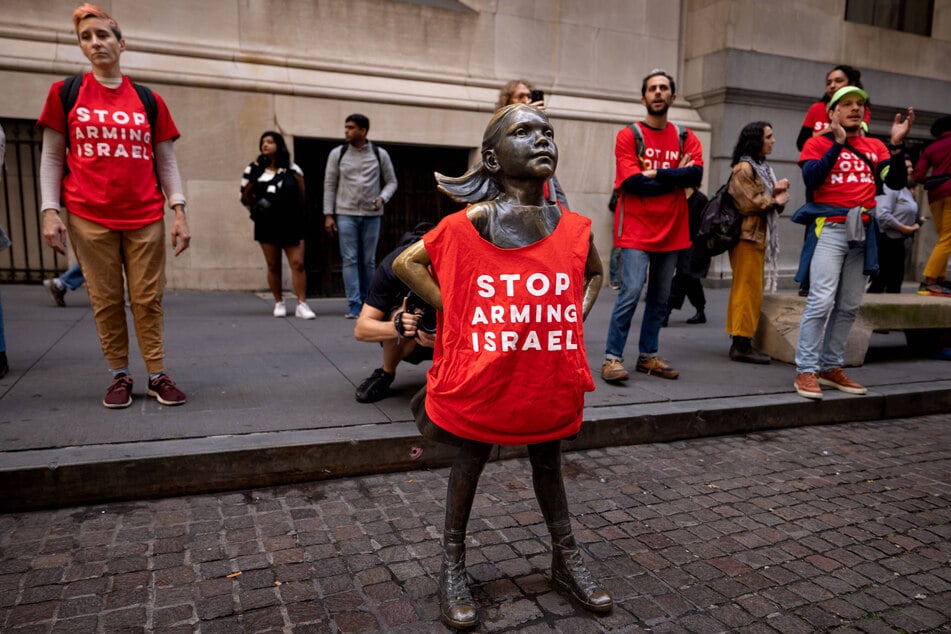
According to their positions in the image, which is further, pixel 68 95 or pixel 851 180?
pixel 851 180

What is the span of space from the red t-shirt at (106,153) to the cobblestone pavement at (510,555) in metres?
1.72

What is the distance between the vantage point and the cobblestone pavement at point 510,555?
250 centimetres

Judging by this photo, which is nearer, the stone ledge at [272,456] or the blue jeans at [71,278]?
the stone ledge at [272,456]

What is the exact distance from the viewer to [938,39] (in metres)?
13.8

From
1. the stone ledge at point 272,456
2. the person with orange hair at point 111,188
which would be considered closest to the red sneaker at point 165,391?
the person with orange hair at point 111,188

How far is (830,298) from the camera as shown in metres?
5.08

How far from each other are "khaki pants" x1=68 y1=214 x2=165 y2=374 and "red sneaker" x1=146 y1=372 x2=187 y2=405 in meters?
0.07

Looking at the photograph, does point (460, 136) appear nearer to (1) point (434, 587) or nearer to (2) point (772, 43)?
(2) point (772, 43)

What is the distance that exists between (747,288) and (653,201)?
5.04 feet

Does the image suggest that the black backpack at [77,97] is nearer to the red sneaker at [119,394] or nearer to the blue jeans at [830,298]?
the red sneaker at [119,394]

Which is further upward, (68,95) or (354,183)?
(68,95)

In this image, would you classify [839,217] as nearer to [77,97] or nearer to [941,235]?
[941,235]

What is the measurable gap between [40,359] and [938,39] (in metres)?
15.9

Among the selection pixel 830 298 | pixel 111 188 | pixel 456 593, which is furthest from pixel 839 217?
pixel 111 188
